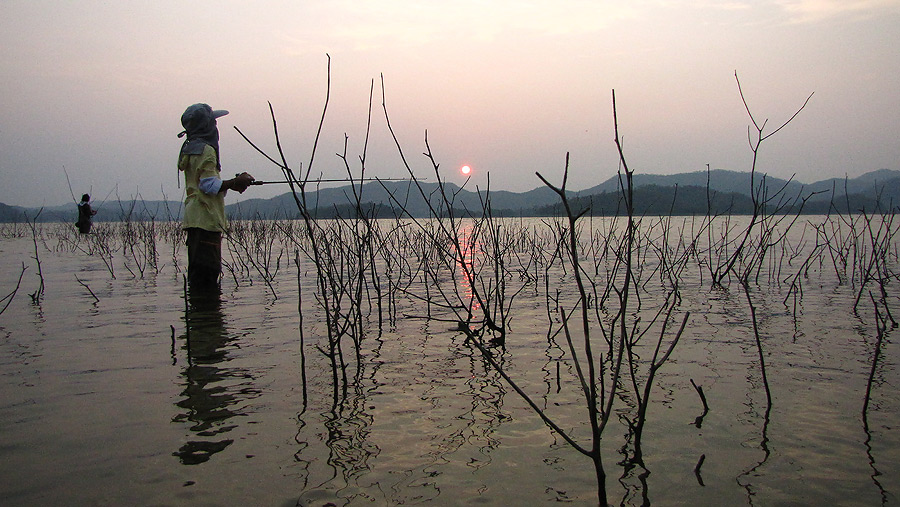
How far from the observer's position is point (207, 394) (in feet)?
9.93

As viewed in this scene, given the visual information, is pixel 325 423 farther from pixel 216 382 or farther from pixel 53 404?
pixel 53 404

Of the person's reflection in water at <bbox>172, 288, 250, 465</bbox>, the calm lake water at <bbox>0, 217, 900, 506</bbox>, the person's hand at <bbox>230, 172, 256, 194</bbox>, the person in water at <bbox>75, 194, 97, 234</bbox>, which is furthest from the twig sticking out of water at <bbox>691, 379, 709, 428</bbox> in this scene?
the person in water at <bbox>75, 194, 97, 234</bbox>

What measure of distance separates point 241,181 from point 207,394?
7.98 feet

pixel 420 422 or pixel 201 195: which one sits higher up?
pixel 201 195

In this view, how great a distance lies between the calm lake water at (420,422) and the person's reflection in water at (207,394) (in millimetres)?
15

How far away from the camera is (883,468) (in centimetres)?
209

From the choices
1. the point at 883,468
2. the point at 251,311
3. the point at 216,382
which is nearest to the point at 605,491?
the point at 883,468

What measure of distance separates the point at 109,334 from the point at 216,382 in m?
1.97

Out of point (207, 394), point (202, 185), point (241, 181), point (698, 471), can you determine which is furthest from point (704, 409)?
point (202, 185)

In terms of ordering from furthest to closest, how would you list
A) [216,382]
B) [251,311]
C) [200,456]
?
[251,311] < [216,382] < [200,456]

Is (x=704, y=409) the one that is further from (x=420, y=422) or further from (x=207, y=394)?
(x=207, y=394)

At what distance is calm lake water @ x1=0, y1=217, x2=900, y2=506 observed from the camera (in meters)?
2.00

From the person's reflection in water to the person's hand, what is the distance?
118cm

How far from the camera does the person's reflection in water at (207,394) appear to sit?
237cm
